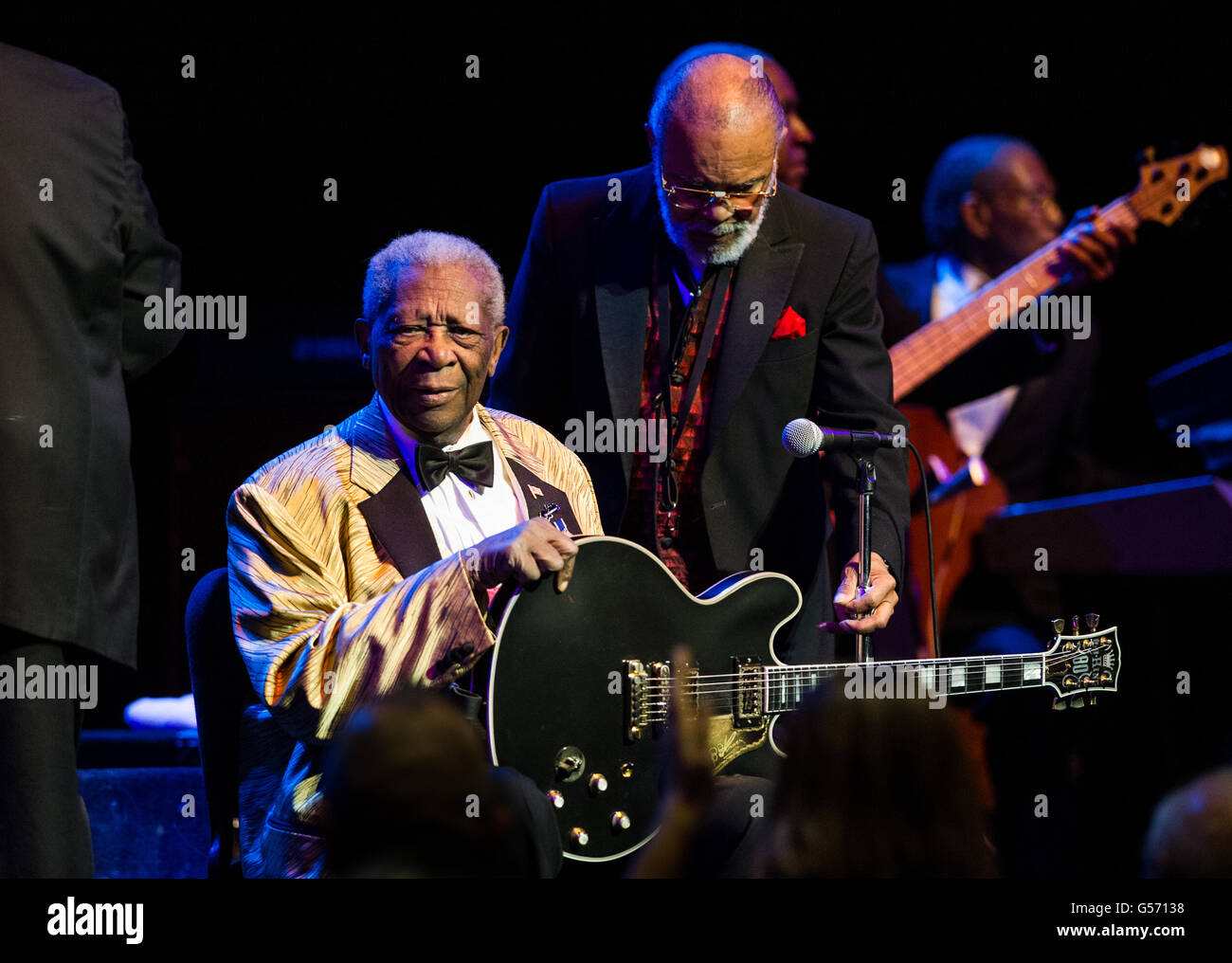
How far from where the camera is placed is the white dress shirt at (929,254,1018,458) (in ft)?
16.7

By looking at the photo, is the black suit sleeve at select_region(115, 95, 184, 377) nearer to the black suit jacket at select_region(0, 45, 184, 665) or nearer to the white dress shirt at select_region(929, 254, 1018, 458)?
the black suit jacket at select_region(0, 45, 184, 665)

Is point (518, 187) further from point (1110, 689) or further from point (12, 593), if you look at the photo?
point (12, 593)

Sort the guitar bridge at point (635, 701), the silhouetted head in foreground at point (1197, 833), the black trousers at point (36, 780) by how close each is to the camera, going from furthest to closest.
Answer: the guitar bridge at point (635, 701), the black trousers at point (36, 780), the silhouetted head in foreground at point (1197, 833)

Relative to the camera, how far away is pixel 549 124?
472cm

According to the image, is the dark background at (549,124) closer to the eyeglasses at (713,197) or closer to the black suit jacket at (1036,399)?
the black suit jacket at (1036,399)

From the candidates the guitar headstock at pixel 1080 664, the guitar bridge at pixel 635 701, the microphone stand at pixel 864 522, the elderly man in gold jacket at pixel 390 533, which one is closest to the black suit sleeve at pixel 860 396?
the microphone stand at pixel 864 522

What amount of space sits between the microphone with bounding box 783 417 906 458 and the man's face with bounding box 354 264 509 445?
72cm

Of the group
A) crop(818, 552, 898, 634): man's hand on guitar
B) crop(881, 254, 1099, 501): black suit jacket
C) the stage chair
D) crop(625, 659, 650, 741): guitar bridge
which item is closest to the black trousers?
the stage chair

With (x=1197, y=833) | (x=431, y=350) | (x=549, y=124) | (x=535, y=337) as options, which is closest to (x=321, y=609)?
(x=431, y=350)

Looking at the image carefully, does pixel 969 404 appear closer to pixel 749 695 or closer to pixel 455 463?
pixel 749 695

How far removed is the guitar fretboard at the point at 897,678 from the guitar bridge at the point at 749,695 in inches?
0.7

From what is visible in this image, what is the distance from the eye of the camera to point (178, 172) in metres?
4.99

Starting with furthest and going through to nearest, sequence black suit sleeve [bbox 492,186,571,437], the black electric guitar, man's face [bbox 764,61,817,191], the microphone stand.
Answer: man's face [bbox 764,61,817,191], black suit sleeve [bbox 492,186,571,437], the microphone stand, the black electric guitar

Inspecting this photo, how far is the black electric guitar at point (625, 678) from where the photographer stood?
2.88m
